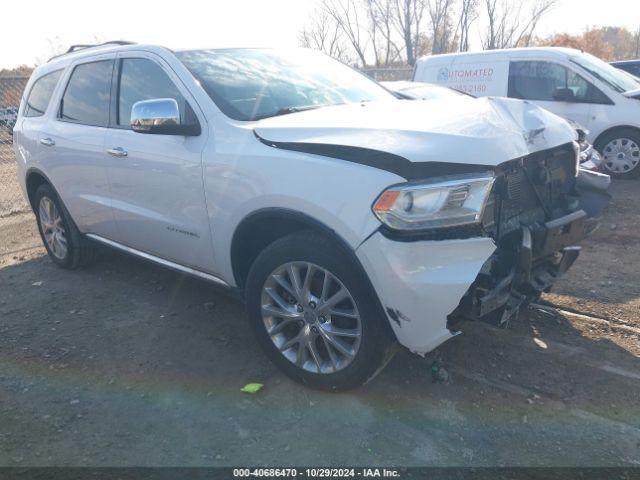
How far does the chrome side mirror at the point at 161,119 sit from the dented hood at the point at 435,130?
505mm

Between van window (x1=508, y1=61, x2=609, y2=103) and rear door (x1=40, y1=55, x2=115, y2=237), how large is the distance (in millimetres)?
6729

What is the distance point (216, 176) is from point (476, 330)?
78.8 inches

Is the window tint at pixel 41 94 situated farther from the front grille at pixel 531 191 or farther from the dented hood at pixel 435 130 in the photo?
the front grille at pixel 531 191

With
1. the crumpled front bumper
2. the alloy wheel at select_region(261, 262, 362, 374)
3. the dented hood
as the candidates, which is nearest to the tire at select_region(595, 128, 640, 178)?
the dented hood

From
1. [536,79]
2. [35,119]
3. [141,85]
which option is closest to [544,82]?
[536,79]

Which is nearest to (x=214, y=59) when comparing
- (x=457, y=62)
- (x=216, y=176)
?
(x=216, y=176)

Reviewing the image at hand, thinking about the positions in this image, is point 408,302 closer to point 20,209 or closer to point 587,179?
point 587,179

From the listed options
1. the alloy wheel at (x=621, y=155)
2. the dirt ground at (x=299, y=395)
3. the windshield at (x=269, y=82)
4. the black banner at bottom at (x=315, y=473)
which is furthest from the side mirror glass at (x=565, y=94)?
the black banner at bottom at (x=315, y=473)

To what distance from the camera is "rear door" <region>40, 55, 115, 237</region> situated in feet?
13.6

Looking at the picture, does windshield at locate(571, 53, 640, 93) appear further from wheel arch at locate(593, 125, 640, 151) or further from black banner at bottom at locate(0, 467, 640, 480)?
black banner at bottom at locate(0, 467, 640, 480)

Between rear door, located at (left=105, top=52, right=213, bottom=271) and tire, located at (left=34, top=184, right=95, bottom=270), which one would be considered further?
tire, located at (left=34, top=184, right=95, bottom=270)

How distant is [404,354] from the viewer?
3.35m

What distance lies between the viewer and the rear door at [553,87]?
26.4ft

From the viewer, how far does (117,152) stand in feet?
12.6
